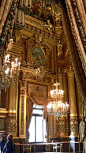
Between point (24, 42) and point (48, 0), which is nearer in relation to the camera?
point (48, 0)

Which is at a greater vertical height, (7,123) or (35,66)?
(35,66)

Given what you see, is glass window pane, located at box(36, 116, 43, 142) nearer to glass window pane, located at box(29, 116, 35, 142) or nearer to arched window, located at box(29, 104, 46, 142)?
arched window, located at box(29, 104, 46, 142)

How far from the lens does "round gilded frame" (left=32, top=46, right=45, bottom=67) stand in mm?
11156

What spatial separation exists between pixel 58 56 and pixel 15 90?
4.07 meters

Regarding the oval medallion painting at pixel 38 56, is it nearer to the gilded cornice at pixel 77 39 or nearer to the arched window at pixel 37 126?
the arched window at pixel 37 126

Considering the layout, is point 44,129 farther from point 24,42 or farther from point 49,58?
point 24,42

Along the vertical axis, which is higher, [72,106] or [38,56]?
[38,56]

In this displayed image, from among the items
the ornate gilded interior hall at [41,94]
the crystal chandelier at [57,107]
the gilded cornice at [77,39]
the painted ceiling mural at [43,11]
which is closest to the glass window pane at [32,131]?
the ornate gilded interior hall at [41,94]

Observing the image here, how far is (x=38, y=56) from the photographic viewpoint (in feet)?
37.2

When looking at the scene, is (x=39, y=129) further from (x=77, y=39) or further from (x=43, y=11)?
(x=77, y=39)

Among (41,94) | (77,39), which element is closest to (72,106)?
(41,94)

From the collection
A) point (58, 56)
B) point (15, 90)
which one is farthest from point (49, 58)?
point (15, 90)

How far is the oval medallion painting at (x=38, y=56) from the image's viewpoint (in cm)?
1115

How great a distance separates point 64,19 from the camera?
4.59 meters
